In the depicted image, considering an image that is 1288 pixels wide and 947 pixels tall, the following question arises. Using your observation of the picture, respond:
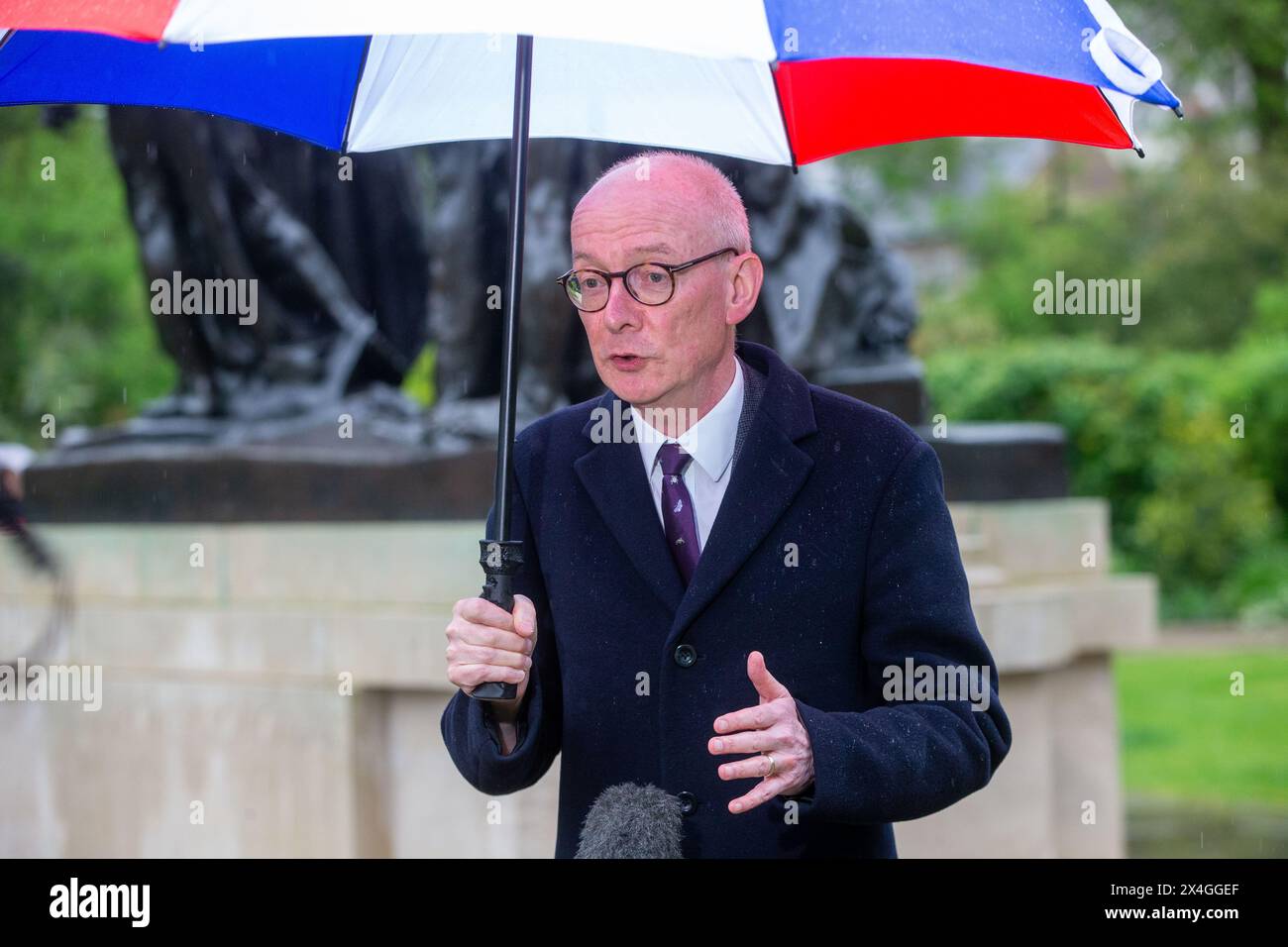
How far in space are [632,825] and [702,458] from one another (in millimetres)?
608

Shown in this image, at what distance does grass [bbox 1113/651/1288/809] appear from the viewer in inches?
377

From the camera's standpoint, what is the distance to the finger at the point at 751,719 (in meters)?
2.33

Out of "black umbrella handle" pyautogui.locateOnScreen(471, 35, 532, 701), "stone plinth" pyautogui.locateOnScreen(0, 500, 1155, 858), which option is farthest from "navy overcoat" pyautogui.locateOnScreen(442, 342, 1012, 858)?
"stone plinth" pyautogui.locateOnScreen(0, 500, 1155, 858)

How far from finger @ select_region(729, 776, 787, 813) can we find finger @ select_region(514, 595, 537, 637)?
0.40m

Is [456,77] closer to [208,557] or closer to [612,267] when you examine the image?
[612,267]

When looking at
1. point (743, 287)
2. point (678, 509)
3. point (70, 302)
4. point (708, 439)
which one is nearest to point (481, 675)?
point (678, 509)

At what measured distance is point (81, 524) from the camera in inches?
289

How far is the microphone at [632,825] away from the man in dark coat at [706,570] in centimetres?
7

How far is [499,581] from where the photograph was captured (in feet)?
8.39

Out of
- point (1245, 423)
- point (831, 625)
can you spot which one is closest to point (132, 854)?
point (831, 625)

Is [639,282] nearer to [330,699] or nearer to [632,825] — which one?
[632,825]

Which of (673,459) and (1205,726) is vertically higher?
(673,459)

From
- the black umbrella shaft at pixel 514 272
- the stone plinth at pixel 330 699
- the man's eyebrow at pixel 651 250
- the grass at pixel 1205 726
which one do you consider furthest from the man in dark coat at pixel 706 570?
the grass at pixel 1205 726
